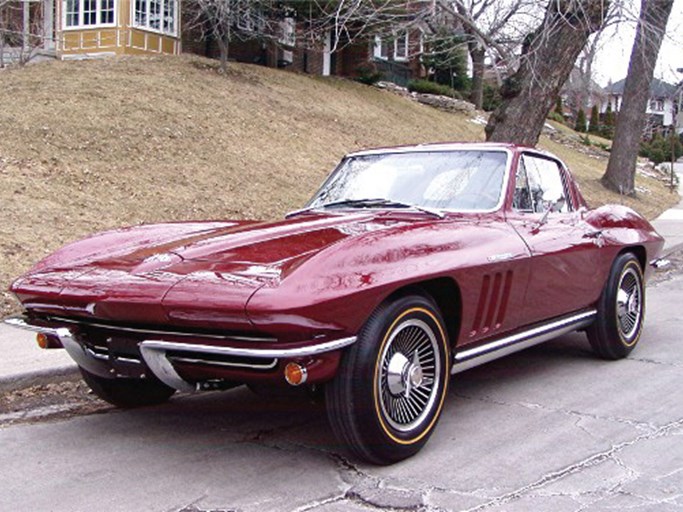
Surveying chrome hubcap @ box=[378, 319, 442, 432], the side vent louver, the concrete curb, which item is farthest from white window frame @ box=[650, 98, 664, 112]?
chrome hubcap @ box=[378, 319, 442, 432]

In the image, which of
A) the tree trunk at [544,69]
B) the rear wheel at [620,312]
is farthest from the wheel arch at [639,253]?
the tree trunk at [544,69]

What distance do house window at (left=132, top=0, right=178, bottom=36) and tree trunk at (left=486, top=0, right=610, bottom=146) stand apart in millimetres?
14072

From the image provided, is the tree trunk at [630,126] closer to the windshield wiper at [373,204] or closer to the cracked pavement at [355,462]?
the cracked pavement at [355,462]

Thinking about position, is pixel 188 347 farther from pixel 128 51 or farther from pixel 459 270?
pixel 128 51

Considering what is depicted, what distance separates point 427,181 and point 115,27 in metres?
19.4

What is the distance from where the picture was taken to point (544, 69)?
38.8 ft

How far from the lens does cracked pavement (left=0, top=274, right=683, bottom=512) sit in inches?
145

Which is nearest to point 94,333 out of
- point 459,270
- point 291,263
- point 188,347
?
point 188,347

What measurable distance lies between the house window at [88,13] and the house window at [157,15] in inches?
28.8

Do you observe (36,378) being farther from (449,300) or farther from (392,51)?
(392,51)

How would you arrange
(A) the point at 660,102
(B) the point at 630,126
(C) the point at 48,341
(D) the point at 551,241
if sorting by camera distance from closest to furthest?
(C) the point at 48,341 → (D) the point at 551,241 → (B) the point at 630,126 → (A) the point at 660,102

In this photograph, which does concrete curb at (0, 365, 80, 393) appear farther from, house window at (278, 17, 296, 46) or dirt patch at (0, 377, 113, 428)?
house window at (278, 17, 296, 46)

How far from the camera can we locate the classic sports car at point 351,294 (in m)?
3.66

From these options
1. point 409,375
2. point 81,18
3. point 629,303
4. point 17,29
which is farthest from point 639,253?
point 17,29
